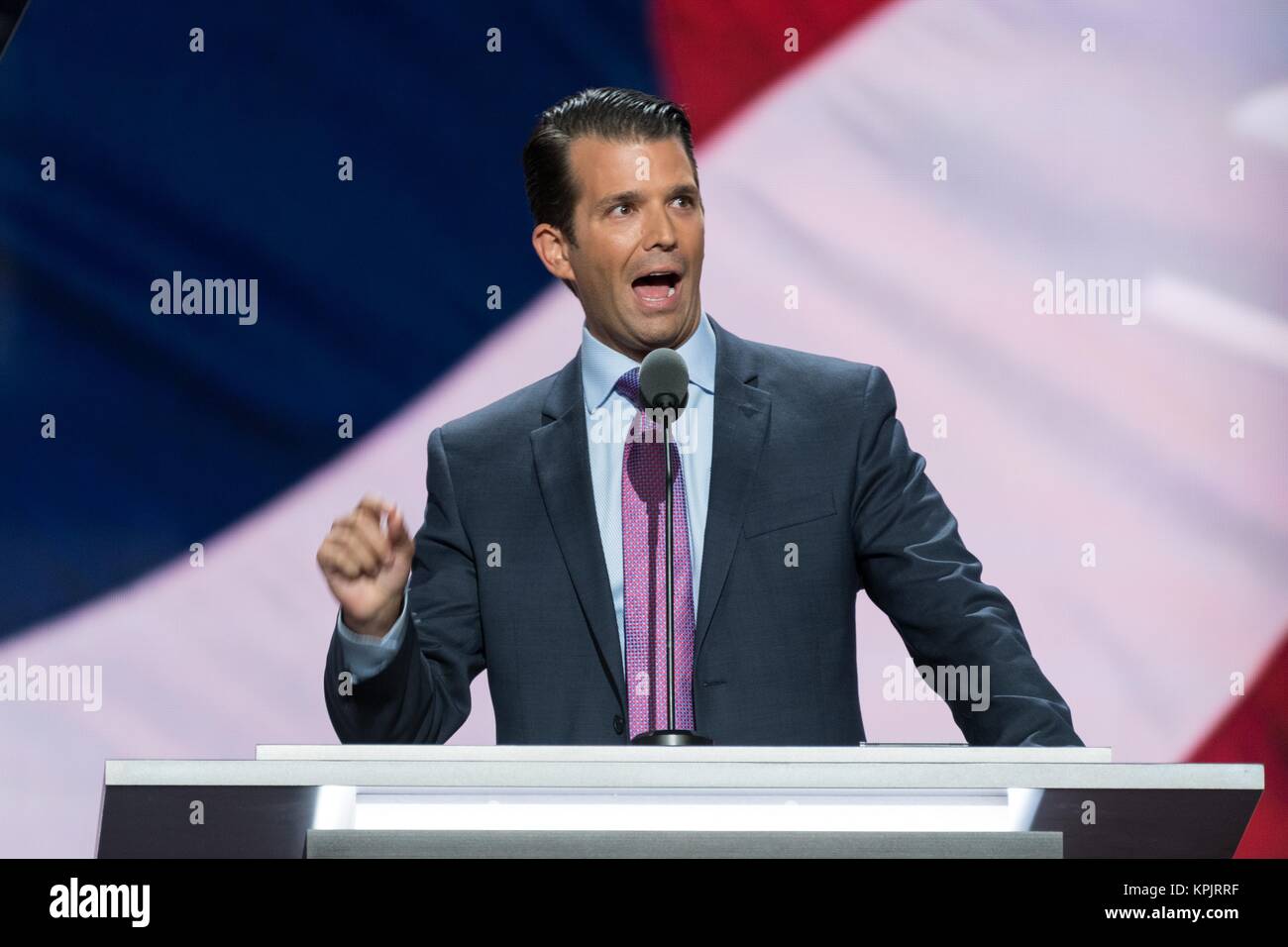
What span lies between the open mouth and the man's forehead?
0.48ft

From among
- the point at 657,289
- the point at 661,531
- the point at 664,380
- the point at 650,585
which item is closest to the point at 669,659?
the point at 664,380

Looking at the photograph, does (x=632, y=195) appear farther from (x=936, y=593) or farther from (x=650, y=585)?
(x=936, y=593)

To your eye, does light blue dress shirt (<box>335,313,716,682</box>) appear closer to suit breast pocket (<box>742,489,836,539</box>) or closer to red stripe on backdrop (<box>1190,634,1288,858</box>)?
suit breast pocket (<box>742,489,836,539</box>)

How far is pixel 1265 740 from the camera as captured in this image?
348cm

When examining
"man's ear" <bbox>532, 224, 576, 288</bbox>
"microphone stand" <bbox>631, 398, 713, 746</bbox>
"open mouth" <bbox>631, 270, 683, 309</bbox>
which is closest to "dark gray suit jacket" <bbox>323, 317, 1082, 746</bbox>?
"open mouth" <bbox>631, 270, 683, 309</bbox>

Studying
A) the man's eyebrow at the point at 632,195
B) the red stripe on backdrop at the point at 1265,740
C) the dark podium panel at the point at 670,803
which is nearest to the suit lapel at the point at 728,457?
the man's eyebrow at the point at 632,195

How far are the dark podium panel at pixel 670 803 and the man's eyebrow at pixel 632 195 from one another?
51.7 inches

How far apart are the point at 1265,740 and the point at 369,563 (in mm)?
2456

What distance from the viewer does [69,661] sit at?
354cm

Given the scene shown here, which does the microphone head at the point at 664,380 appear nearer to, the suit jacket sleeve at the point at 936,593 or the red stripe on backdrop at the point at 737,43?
the suit jacket sleeve at the point at 936,593

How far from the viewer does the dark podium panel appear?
1252mm

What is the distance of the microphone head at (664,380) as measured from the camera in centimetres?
186

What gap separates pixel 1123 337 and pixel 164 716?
2.24m
